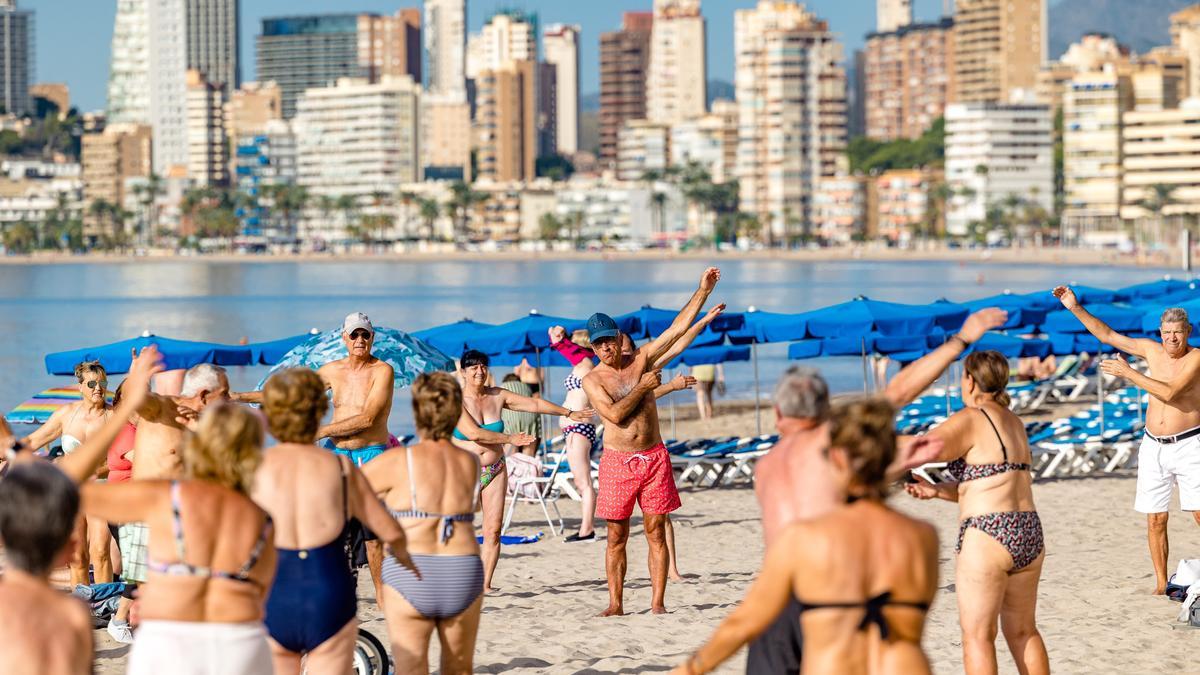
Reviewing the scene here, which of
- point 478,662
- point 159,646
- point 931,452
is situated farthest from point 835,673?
point 478,662

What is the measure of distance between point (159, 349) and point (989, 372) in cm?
1295

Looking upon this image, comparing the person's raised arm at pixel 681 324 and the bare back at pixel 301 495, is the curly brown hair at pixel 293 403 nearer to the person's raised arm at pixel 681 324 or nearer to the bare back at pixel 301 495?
the bare back at pixel 301 495

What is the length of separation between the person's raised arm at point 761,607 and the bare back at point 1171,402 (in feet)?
15.9

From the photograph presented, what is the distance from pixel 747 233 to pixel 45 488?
186540 millimetres

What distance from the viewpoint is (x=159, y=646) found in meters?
4.47

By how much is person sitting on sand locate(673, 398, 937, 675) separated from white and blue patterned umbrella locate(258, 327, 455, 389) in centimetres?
807

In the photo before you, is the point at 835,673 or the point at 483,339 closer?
the point at 835,673

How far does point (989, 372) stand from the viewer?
5949 mm

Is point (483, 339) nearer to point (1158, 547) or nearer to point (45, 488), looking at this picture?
point (1158, 547)

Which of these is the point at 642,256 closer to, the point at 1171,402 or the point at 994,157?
the point at 994,157

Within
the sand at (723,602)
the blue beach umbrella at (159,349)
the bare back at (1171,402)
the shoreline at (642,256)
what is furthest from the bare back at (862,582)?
the shoreline at (642,256)

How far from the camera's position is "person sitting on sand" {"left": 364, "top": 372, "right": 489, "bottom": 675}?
5551 mm

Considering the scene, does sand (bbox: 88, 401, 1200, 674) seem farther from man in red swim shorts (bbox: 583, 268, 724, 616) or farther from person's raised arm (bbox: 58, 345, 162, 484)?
person's raised arm (bbox: 58, 345, 162, 484)

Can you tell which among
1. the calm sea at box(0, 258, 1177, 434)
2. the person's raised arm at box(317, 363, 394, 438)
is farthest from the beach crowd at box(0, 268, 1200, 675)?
the calm sea at box(0, 258, 1177, 434)
